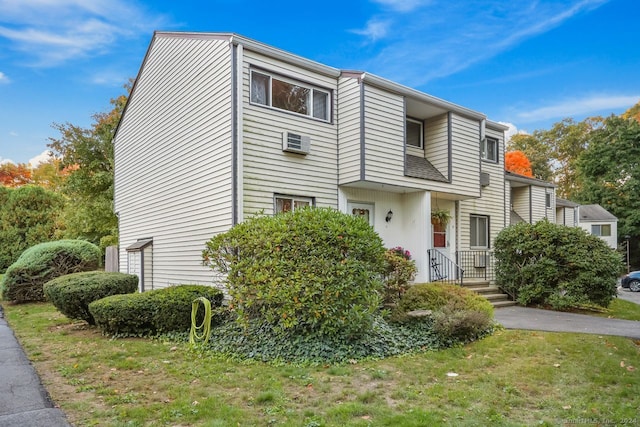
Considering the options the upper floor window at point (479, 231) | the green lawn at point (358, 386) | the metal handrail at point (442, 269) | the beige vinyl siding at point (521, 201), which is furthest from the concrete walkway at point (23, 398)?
the beige vinyl siding at point (521, 201)

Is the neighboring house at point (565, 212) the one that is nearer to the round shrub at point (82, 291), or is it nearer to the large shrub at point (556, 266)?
the large shrub at point (556, 266)

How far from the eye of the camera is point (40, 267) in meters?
12.7

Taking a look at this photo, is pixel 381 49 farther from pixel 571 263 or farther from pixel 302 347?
pixel 302 347

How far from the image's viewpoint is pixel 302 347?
5.93 metres

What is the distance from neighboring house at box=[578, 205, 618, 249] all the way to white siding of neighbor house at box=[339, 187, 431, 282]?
27841 millimetres

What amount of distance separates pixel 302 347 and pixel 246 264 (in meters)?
1.58

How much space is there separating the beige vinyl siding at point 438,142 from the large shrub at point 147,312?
798 cm

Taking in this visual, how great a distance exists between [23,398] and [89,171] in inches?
773

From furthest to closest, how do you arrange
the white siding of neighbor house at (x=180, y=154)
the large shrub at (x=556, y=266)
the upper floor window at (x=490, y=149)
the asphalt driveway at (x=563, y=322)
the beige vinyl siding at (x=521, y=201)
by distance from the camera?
the beige vinyl siding at (x=521, y=201) < the upper floor window at (x=490, y=149) < the large shrub at (x=556, y=266) < the white siding of neighbor house at (x=180, y=154) < the asphalt driveway at (x=563, y=322)

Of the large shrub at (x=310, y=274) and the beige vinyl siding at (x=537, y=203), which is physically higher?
the beige vinyl siding at (x=537, y=203)

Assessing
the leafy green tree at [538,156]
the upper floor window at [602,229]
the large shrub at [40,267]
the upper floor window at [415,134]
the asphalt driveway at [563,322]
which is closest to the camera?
the asphalt driveway at [563,322]

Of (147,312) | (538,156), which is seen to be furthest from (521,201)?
(538,156)

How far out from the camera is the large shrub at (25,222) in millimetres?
20344

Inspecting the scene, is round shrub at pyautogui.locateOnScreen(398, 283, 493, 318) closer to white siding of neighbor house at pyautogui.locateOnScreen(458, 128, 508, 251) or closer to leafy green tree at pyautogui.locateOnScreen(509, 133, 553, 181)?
white siding of neighbor house at pyautogui.locateOnScreen(458, 128, 508, 251)
